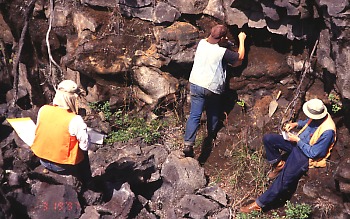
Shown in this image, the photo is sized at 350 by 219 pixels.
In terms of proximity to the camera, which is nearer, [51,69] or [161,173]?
[161,173]

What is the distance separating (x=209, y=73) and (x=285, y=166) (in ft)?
5.17

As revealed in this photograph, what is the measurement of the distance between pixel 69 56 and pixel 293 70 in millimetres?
3407

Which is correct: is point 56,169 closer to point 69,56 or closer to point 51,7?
point 69,56

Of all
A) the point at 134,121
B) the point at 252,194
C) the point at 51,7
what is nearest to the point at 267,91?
the point at 252,194

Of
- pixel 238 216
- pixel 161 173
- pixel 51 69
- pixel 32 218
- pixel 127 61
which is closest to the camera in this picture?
pixel 32 218

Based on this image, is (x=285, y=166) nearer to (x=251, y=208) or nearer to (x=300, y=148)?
(x=300, y=148)

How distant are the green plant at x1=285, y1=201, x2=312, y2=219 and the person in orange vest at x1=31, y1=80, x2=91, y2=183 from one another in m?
2.71

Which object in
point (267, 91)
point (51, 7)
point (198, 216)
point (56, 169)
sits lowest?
point (198, 216)

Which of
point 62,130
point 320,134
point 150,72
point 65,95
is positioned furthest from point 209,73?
point 62,130

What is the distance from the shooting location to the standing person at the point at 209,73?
720cm

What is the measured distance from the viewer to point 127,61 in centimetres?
831

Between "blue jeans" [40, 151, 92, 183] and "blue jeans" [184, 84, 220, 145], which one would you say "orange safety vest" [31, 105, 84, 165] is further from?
"blue jeans" [184, 84, 220, 145]

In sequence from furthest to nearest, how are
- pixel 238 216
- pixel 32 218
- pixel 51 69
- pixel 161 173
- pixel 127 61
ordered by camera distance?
pixel 51 69
pixel 127 61
pixel 161 173
pixel 238 216
pixel 32 218

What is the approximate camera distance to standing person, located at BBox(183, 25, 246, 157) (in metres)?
7.20
